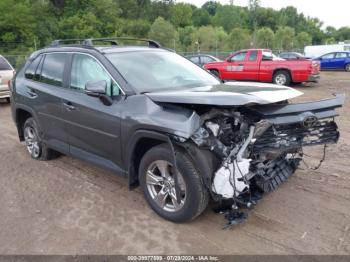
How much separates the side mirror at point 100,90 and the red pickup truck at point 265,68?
1198 centimetres

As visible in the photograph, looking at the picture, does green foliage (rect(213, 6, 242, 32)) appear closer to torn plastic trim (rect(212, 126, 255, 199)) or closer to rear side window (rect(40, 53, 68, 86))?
rear side window (rect(40, 53, 68, 86))

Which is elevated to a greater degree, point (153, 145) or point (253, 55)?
point (253, 55)

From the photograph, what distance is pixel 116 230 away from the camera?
11.8 feet

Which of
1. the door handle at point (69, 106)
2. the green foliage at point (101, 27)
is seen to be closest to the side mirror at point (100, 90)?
the door handle at point (69, 106)

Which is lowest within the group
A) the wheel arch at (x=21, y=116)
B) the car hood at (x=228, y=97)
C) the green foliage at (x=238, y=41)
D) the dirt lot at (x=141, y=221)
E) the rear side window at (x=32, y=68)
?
the dirt lot at (x=141, y=221)

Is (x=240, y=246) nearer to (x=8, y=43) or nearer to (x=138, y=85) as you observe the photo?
(x=138, y=85)

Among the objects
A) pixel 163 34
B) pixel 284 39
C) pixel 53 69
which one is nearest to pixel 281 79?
pixel 53 69

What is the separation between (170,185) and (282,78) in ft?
40.6

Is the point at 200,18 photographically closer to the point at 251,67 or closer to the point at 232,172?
the point at 251,67

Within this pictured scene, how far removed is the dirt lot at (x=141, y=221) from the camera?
3.30 m

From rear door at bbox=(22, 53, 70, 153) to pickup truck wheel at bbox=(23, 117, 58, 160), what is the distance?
0.28 meters

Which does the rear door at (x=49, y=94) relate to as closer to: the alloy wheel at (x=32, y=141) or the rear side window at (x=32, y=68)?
the rear side window at (x=32, y=68)

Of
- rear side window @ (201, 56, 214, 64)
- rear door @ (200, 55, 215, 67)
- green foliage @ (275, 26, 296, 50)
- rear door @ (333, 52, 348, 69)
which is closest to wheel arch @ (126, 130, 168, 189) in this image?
rear door @ (200, 55, 215, 67)

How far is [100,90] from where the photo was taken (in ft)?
12.5
